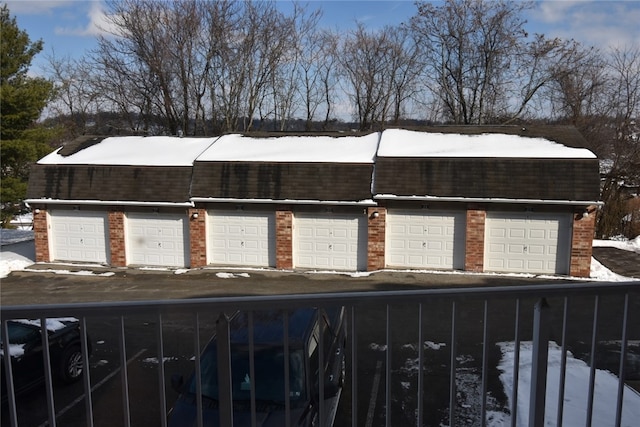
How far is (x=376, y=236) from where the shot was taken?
→ 15.8m

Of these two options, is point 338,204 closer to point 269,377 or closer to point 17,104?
point 269,377

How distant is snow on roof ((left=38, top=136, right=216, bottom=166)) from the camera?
17.5 meters

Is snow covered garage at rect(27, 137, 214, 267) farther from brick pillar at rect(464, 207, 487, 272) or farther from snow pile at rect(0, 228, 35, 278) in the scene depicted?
brick pillar at rect(464, 207, 487, 272)

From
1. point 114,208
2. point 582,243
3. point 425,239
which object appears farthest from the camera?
point 114,208

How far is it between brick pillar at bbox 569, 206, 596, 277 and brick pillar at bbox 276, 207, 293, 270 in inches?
348

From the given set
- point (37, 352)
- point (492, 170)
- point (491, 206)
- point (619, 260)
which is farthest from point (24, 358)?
point (619, 260)

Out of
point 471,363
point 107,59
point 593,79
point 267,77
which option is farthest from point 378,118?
point 471,363

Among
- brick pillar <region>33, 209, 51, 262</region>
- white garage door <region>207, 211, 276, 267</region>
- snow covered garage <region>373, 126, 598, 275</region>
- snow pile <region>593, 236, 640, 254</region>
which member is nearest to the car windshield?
snow covered garage <region>373, 126, 598, 275</region>

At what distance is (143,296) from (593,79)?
1197 inches

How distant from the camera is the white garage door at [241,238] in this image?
54.4 ft

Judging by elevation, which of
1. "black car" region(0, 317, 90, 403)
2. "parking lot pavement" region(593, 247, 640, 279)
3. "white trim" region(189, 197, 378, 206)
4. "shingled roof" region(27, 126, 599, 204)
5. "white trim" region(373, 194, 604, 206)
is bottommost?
"parking lot pavement" region(593, 247, 640, 279)

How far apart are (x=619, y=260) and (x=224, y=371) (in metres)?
18.7

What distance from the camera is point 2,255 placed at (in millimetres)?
18125

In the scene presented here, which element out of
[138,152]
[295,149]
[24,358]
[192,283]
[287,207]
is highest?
[295,149]
